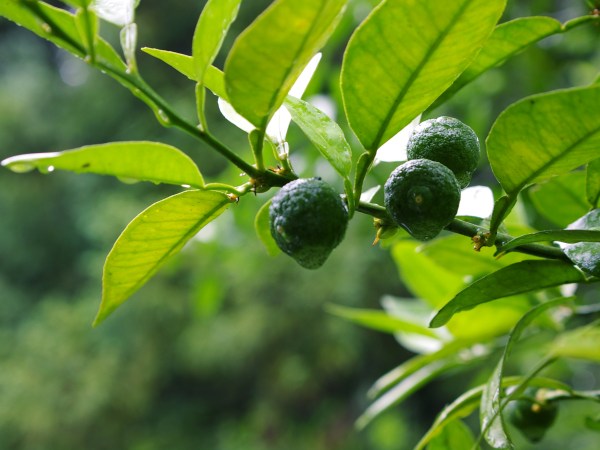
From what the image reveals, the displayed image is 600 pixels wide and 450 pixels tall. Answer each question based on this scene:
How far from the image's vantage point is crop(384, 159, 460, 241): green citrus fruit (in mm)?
324

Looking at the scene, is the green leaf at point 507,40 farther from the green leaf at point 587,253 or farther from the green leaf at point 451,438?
the green leaf at point 451,438

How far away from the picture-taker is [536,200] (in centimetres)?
49

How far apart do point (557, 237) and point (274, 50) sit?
0.18 metres

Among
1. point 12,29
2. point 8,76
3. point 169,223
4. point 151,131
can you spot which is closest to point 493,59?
point 169,223

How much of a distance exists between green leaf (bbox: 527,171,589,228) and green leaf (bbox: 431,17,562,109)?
10 centimetres

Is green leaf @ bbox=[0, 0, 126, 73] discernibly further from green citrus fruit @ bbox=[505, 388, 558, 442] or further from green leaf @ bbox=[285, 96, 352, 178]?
green citrus fruit @ bbox=[505, 388, 558, 442]

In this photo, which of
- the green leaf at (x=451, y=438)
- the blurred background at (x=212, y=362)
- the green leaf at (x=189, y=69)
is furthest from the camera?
the blurred background at (x=212, y=362)

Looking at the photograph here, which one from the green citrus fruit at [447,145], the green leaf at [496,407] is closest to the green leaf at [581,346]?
the green leaf at [496,407]

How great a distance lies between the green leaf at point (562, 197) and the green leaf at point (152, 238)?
0.89ft

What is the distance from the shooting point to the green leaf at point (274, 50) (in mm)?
262

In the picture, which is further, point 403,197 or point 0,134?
→ point 0,134

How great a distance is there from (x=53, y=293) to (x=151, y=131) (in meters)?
2.04

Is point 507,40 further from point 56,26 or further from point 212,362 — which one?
point 212,362

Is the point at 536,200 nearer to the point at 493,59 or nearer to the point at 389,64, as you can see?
the point at 493,59
